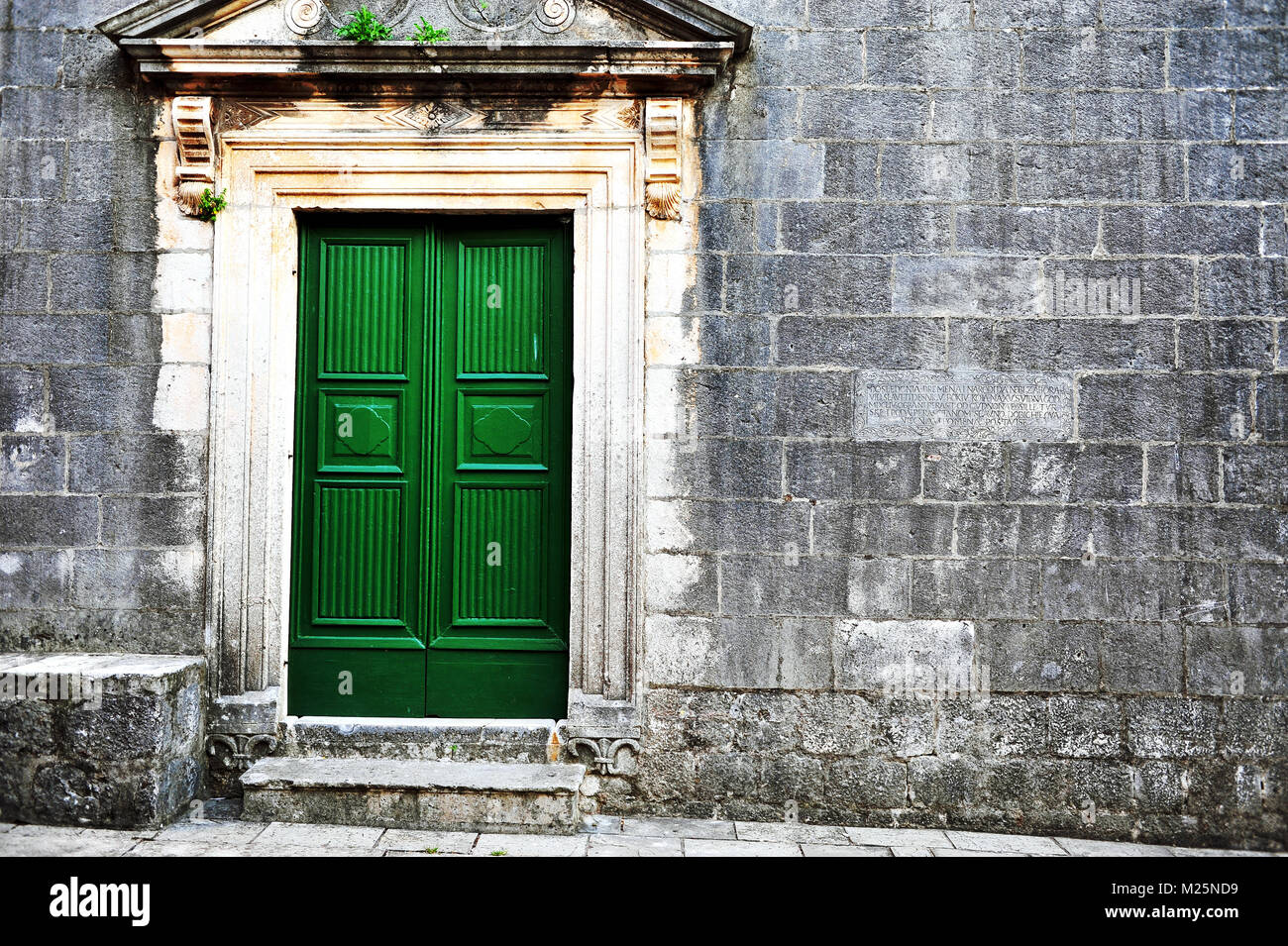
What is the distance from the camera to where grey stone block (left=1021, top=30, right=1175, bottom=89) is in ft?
14.8

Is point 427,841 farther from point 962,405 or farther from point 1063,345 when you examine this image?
point 1063,345

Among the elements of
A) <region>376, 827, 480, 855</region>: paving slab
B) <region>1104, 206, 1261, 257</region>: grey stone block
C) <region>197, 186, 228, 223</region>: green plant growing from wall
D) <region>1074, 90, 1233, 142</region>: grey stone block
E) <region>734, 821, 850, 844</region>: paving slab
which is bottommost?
<region>734, 821, 850, 844</region>: paving slab

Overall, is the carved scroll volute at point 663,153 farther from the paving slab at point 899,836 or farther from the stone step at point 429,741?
the paving slab at point 899,836

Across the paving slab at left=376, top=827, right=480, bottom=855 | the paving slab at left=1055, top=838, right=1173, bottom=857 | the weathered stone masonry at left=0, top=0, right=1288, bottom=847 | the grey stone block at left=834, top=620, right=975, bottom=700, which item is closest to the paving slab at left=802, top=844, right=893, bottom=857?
the weathered stone masonry at left=0, top=0, right=1288, bottom=847

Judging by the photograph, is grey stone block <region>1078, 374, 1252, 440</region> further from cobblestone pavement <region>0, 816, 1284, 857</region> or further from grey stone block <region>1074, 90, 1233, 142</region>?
cobblestone pavement <region>0, 816, 1284, 857</region>

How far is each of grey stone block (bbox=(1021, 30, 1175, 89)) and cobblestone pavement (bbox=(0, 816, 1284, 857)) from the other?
3.56 m

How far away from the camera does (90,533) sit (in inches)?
180

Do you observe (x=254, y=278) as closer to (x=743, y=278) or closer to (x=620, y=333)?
(x=620, y=333)

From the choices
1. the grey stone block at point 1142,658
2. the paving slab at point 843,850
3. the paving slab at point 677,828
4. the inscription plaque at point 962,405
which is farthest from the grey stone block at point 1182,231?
the paving slab at point 677,828

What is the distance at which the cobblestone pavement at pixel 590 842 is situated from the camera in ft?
12.9

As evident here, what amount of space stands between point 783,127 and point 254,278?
267 centimetres

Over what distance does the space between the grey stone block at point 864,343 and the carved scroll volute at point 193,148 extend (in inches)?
113

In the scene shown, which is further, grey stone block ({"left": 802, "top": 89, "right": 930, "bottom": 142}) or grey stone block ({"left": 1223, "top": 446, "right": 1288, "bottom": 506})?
grey stone block ({"left": 802, "top": 89, "right": 930, "bottom": 142})

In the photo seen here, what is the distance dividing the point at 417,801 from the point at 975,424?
3.09m
